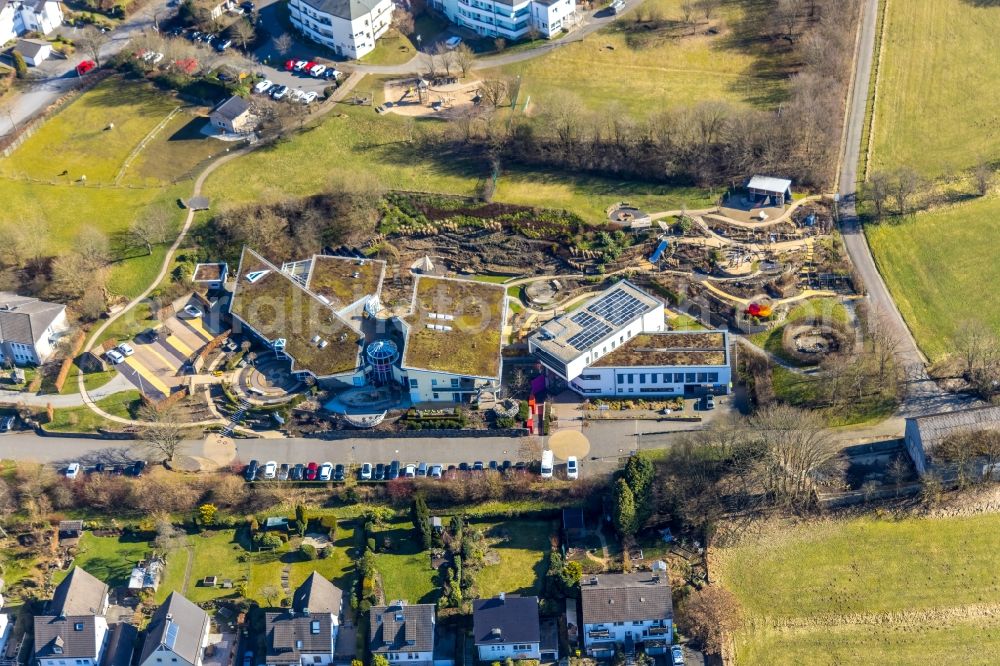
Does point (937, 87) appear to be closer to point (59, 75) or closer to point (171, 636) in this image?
point (171, 636)

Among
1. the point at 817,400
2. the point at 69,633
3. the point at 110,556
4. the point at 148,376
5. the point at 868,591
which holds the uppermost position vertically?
the point at 148,376

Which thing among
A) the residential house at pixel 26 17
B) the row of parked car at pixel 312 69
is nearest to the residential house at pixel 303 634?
the row of parked car at pixel 312 69

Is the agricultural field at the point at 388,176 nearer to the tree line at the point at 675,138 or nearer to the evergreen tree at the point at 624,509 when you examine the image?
the tree line at the point at 675,138

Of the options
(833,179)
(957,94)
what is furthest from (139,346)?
(957,94)

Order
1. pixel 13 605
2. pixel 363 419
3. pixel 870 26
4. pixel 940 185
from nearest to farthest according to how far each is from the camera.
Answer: pixel 13 605 < pixel 363 419 < pixel 940 185 < pixel 870 26

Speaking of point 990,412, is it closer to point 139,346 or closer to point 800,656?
point 800,656

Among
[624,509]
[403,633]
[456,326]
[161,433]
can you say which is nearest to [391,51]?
[456,326]
